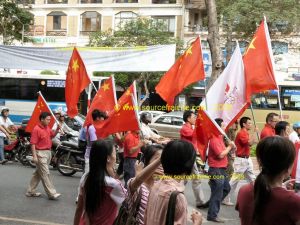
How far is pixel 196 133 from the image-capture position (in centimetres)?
670

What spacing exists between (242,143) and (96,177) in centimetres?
470

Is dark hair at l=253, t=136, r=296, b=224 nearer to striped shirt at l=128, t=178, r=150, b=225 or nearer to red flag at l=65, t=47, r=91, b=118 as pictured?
striped shirt at l=128, t=178, r=150, b=225

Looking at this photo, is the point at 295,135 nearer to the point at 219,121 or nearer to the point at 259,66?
the point at 259,66

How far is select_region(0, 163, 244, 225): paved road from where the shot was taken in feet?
21.4

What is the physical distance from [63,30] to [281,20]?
72.5ft

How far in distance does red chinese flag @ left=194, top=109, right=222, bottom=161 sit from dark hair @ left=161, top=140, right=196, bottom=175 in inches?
144

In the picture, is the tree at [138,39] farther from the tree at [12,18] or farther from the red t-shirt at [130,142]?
the red t-shirt at [130,142]

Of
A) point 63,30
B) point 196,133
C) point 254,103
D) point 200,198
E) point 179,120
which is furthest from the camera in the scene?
point 63,30

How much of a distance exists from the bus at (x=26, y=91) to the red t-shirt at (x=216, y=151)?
14.7 meters

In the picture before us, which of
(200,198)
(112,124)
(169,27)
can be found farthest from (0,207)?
(169,27)

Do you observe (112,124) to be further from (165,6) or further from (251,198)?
(165,6)

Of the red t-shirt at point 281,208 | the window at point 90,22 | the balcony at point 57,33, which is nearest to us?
the red t-shirt at point 281,208

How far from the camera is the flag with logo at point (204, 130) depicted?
6402mm

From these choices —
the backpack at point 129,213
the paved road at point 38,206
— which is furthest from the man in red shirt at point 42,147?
the backpack at point 129,213
